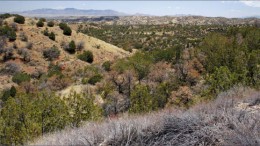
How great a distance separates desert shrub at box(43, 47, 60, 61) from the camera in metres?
59.8

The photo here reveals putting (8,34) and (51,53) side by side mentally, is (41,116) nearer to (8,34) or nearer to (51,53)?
(51,53)

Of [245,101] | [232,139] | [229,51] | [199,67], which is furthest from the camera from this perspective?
[199,67]

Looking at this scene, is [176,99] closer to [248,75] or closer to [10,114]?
[248,75]

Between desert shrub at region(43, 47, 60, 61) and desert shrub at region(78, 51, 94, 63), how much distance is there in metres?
4.18

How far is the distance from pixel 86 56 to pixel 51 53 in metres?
6.34

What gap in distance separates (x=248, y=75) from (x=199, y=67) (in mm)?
12291

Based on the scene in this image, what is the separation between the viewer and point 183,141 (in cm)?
736

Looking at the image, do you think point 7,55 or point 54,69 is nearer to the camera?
point 54,69

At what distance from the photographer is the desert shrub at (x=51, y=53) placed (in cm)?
5975

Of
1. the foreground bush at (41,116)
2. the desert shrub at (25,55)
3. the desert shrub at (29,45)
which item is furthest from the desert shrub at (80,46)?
the foreground bush at (41,116)

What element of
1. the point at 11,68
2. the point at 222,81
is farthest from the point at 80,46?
the point at 222,81

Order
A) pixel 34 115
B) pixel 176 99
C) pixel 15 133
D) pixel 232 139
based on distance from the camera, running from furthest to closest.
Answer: pixel 176 99
pixel 34 115
pixel 15 133
pixel 232 139

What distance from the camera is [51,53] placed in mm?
59938

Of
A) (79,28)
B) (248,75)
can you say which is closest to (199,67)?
(248,75)
